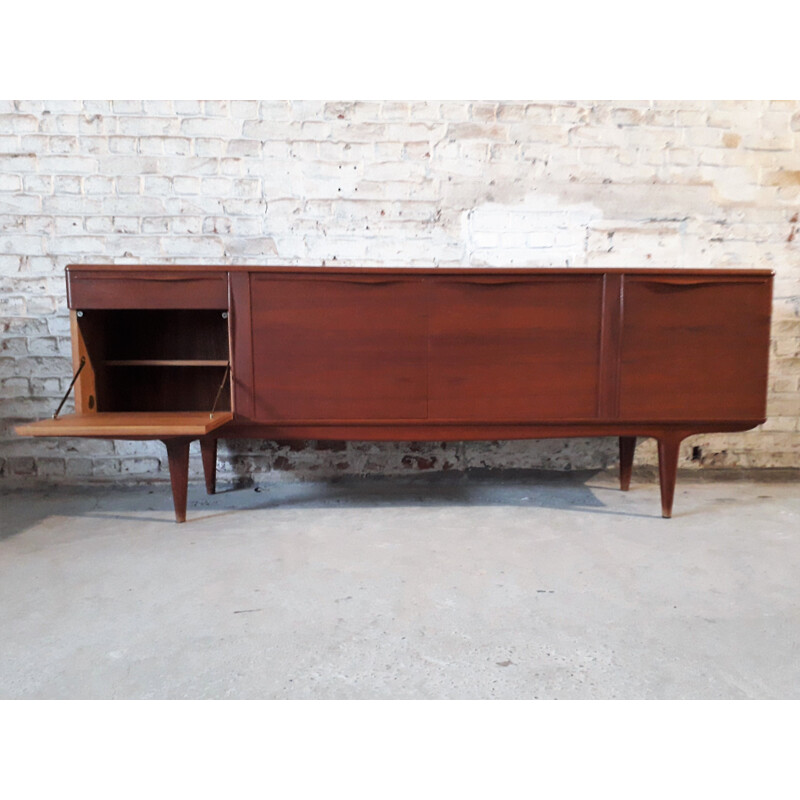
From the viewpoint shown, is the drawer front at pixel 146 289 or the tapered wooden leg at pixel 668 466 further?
the tapered wooden leg at pixel 668 466

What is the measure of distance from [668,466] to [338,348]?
1367 mm

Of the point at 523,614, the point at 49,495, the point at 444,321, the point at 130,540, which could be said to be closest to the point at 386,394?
the point at 444,321

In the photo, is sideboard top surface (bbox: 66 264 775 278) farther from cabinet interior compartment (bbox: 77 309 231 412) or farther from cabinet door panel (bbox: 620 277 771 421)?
cabinet interior compartment (bbox: 77 309 231 412)

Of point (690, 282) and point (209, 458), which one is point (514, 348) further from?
point (209, 458)

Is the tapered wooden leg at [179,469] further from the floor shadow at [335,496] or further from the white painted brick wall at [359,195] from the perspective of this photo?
the white painted brick wall at [359,195]

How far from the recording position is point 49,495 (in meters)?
2.50

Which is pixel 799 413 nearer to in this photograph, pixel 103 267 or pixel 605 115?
pixel 605 115

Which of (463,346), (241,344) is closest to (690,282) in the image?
(463,346)

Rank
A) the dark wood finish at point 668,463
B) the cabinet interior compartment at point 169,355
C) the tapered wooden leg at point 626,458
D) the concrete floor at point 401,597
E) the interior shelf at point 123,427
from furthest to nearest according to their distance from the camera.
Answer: the tapered wooden leg at point 626,458 < the cabinet interior compartment at point 169,355 < the dark wood finish at point 668,463 < the interior shelf at point 123,427 < the concrete floor at point 401,597

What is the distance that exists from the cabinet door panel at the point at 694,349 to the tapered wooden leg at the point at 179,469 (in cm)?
167

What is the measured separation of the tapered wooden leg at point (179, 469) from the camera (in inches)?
79.4

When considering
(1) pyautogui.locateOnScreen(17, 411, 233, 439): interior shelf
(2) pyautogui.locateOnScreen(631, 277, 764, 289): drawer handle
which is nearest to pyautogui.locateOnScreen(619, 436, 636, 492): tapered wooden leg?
(2) pyautogui.locateOnScreen(631, 277, 764, 289): drawer handle

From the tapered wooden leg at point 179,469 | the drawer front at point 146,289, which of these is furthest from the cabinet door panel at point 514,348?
the tapered wooden leg at point 179,469

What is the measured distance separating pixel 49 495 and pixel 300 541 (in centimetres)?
141
